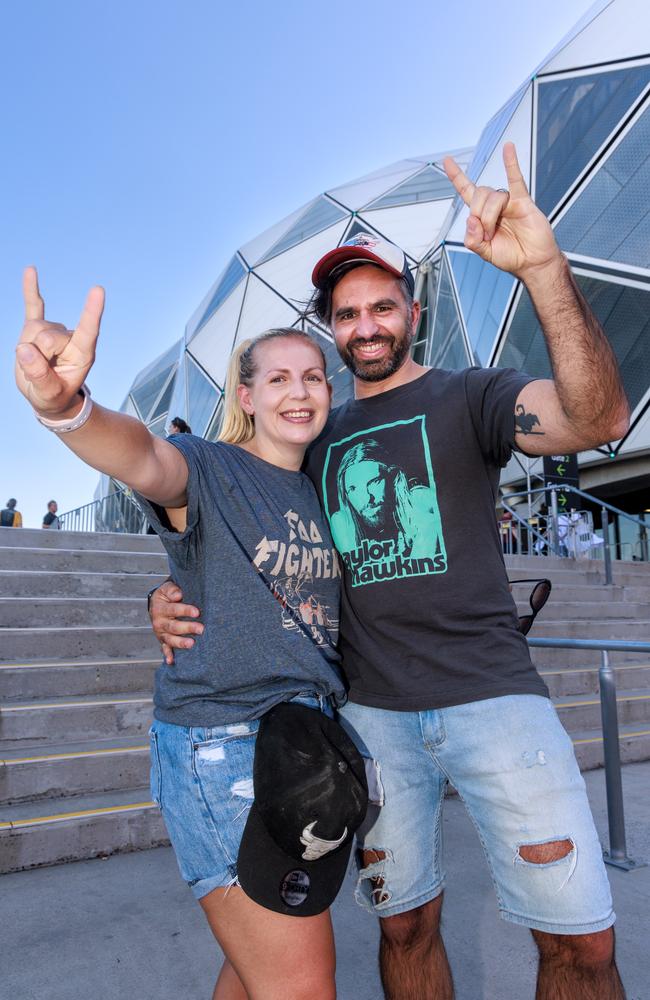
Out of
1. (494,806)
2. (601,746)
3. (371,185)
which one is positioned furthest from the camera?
(371,185)

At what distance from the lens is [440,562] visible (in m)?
1.95

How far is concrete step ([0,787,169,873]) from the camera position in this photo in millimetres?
3428

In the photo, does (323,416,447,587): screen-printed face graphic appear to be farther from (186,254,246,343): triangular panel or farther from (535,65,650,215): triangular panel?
(186,254,246,343): triangular panel

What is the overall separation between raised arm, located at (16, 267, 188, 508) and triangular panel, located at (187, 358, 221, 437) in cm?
2254

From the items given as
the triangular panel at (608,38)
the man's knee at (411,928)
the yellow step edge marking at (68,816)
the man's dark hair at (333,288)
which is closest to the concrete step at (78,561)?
the yellow step edge marking at (68,816)

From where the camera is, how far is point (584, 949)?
168cm

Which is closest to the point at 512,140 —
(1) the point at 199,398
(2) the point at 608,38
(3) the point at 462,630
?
(2) the point at 608,38

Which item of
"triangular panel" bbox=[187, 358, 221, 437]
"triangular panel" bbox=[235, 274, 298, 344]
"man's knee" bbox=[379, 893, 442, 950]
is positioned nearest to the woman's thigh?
"man's knee" bbox=[379, 893, 442, 950]

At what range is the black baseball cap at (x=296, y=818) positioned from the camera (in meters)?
1.52

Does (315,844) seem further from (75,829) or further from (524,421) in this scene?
(75,829)

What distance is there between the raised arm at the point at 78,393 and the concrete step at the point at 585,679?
5508 mm

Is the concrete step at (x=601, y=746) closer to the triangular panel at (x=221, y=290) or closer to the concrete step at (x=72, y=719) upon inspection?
the concrete step at (x=72, y=719)

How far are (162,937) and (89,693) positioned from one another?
2175mm

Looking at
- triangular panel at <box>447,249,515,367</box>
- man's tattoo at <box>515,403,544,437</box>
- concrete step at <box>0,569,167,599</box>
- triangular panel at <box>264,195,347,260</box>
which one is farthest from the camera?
triangular panel at <box>264,195,347,260</box>
